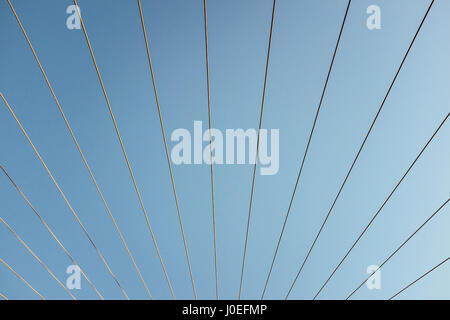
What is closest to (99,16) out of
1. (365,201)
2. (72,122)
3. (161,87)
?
(161,87)

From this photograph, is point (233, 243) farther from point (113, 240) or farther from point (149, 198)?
point (113, 240)

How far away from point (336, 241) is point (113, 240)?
22.2ft

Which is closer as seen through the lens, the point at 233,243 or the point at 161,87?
the point at 161,87

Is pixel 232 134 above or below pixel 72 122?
below

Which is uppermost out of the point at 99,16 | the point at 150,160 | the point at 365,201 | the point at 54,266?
the point at 99,16

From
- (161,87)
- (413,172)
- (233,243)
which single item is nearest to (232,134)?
(161,87)

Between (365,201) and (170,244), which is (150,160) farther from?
(365,201)

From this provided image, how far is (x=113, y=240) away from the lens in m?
11.2

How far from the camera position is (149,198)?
35.3 feet
